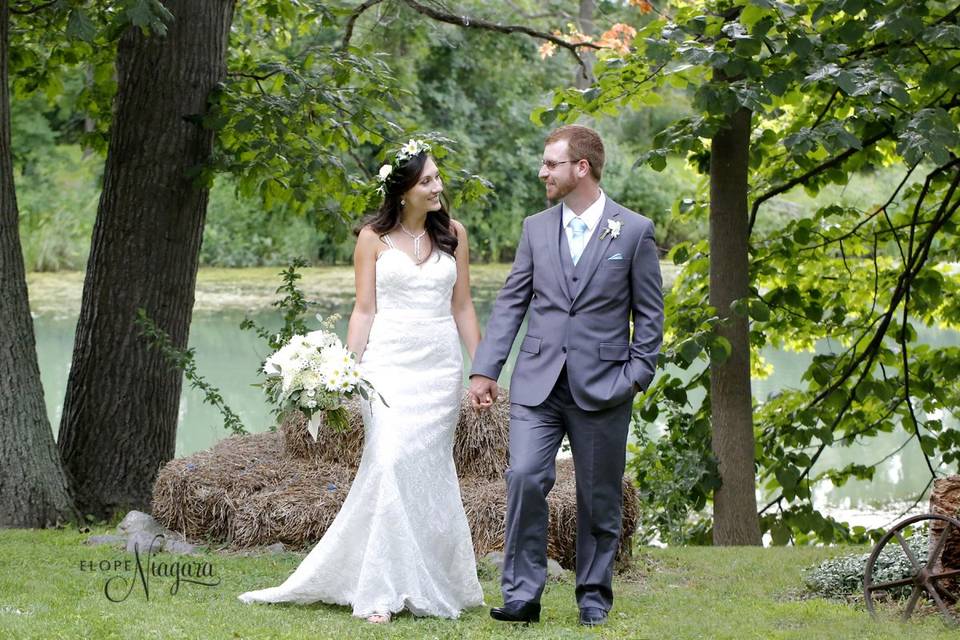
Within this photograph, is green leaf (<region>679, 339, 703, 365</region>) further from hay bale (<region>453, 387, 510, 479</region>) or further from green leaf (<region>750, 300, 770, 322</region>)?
hay bale (<region>453, 387, 510, 479</region>)

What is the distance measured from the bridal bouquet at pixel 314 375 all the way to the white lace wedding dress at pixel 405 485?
246 mm

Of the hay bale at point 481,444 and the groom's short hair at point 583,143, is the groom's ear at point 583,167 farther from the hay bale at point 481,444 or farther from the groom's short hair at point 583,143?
the hay bale at point 481,444

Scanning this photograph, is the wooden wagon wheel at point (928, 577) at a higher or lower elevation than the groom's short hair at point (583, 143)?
lower

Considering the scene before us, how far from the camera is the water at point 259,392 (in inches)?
539

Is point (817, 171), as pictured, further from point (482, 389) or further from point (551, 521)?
point (482, 389)

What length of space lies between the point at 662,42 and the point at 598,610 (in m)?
3.34

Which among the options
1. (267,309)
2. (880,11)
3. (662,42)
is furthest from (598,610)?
(267,309)

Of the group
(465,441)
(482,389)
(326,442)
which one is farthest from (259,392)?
(482,389)

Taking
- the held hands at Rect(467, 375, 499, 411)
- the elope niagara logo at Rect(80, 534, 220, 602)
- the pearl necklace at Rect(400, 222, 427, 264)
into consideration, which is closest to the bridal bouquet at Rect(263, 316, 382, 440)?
the held hands at Rect(467, 375, 499, 411)

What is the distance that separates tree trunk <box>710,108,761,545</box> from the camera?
28.1 feet

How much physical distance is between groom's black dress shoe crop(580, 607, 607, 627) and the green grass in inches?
1.7

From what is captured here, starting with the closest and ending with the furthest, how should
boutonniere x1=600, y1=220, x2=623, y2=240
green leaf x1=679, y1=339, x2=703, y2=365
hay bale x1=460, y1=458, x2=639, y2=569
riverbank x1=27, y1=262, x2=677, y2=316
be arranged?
boutonniere x1=600, y1=220, x2=623, y2=240, hay bale x1=460, y1=458, x2=639, y2=569, green leaf x1=679, y1=339, x2=703, y2=365, riverbank x1=27, y1=262, x2=677, y2=316

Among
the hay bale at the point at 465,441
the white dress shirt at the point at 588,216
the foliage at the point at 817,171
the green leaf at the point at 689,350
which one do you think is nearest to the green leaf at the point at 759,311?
the foliage at the point at 817,171

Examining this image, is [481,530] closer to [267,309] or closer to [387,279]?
[387,279]
